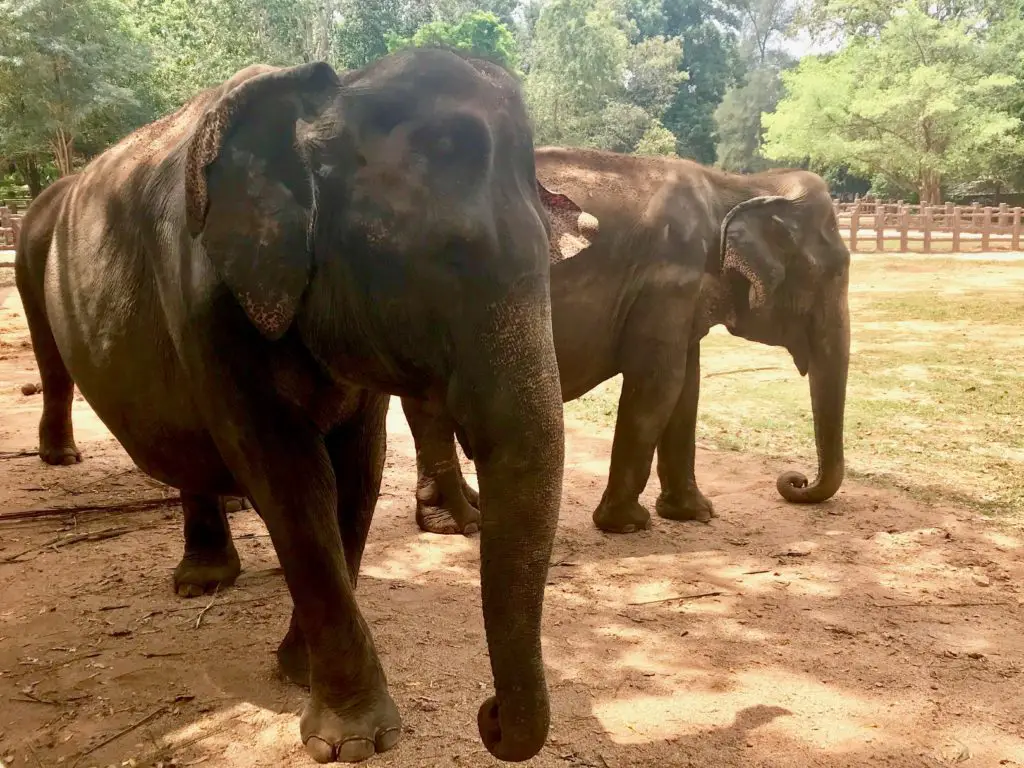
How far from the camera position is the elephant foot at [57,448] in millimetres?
5652

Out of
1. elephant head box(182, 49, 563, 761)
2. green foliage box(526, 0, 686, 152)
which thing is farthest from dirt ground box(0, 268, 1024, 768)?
green foliage box(526, 0, 686, 152)

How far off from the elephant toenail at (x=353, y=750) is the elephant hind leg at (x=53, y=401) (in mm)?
3150

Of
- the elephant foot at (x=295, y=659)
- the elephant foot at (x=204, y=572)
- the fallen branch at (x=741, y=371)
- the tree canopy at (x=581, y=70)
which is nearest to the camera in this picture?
the elephant foot at (x=295, y=659)

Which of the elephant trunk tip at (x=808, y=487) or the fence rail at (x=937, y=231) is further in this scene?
the fence rail at (x=937, y=231)

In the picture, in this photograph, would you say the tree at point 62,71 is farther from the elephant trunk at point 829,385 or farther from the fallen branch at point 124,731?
the fallen branch at point 124,731

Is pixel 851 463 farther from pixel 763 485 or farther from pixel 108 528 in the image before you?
pixel 108 528

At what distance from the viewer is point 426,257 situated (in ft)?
6.38

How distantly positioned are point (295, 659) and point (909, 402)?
5.92 metres

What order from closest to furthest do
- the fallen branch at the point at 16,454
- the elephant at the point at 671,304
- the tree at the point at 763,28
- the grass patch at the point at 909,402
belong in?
1. the elephant at the point at 671,304
2. the grass patch at the point at 909,402
3. the fallen branch at the point at 16,454
4. the tree at the point at 763,28

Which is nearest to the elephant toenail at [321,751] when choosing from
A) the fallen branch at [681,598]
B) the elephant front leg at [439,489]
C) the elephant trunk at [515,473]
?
the elephant trunk at [515,473]

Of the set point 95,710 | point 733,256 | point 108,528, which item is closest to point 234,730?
point 95,710

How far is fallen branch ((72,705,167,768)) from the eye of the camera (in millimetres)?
2580

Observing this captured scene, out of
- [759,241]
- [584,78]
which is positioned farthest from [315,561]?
[584,78]

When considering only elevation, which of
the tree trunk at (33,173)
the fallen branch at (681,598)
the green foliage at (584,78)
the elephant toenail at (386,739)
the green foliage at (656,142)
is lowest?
the fallen branch at (681,598)
